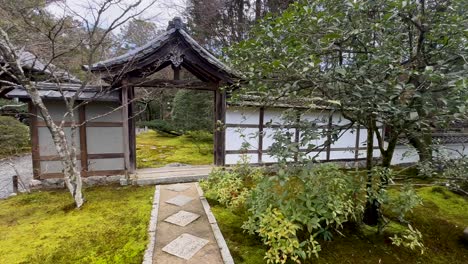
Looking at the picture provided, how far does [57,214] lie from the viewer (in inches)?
157

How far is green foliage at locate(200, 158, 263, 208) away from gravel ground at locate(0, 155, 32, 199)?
4485mm

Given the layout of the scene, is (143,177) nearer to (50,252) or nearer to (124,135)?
(124,135)

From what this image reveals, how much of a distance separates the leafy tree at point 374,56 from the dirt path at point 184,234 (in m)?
2.02

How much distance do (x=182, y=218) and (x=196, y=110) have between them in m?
6.74

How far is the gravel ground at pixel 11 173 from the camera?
5668mm

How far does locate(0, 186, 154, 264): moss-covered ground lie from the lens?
114 inches

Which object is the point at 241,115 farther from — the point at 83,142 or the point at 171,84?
the point at 83,142

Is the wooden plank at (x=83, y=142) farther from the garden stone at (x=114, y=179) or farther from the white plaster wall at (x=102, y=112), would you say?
the garden stone at (x=114, y=179)

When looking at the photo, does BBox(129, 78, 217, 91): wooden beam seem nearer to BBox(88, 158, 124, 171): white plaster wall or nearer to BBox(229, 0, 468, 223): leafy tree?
BBox(88, 158, 124, 171): white plaster wall

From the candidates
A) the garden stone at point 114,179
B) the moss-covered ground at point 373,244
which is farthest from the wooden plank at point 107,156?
the moss-covered ground at point 373,244

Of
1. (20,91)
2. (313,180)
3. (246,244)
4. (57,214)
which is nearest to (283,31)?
(313,180)

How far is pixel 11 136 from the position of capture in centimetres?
882

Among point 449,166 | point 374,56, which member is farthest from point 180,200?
point 449,166

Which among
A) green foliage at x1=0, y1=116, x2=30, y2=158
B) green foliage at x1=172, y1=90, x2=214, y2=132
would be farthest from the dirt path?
green foliage at x1=0, y1=116, x2=30, y2=158
